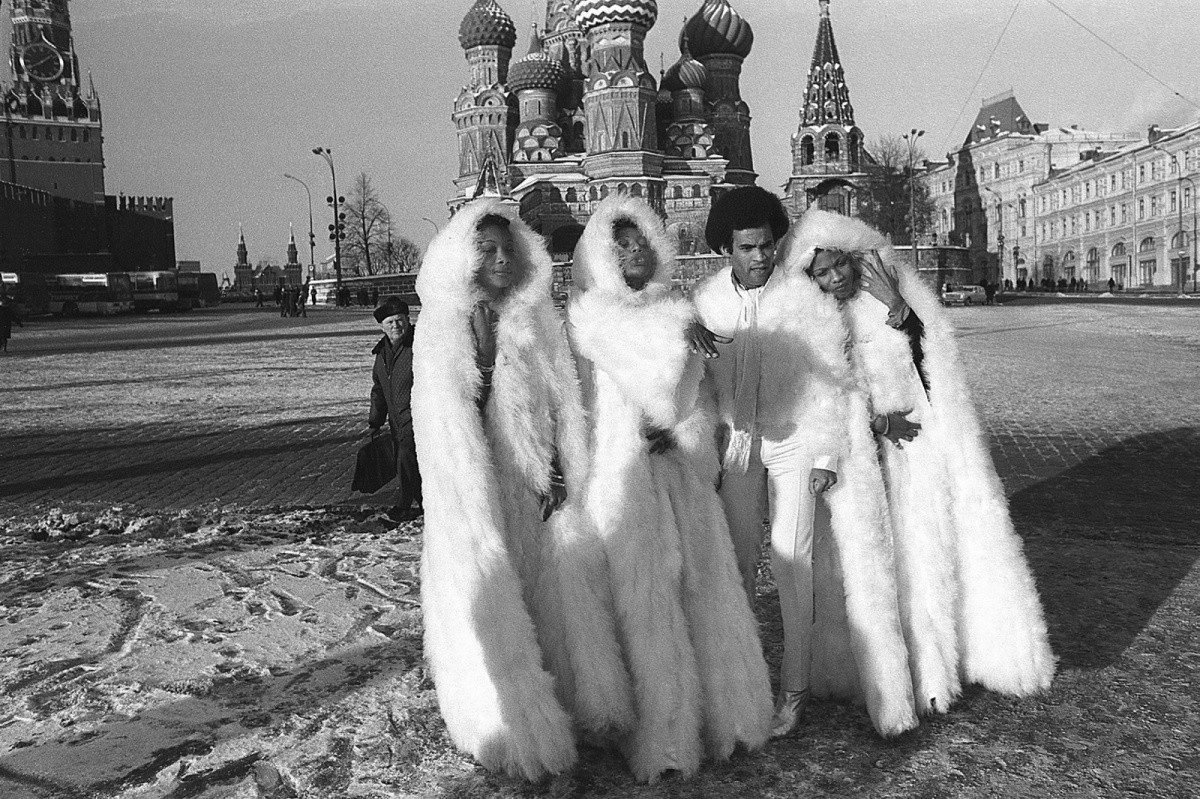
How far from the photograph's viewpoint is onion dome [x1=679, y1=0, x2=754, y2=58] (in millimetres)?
67812

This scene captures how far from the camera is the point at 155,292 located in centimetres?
5303

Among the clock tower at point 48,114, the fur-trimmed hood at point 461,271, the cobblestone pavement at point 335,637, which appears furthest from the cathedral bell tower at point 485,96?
the fur-trimmed hood at point 461,271

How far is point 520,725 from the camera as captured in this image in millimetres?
3062

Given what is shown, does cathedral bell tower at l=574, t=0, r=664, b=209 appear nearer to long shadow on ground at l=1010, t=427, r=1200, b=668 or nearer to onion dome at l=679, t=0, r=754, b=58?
onion dome at l=679, t=0, r=754, b=58

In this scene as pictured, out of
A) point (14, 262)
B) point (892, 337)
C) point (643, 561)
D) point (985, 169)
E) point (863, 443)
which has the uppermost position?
point (985, 169)

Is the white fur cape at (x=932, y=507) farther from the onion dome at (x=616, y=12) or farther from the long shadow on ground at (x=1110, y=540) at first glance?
the onion dome at (x=616, y=12)

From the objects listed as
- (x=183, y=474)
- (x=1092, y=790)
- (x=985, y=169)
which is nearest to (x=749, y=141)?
(x=985, y=169)

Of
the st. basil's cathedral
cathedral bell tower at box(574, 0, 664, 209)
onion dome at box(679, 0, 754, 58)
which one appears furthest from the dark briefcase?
onion dome at box(679, 0, 754, 58)

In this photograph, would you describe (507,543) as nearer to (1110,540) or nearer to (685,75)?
(1110,540)

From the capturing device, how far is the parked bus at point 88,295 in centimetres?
4816

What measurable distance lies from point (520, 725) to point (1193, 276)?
63.9 metres

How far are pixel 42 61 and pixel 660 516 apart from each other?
10326cm

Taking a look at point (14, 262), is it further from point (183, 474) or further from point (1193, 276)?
point (1193, 276)

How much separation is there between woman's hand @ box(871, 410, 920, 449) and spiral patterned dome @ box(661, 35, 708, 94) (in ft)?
218
